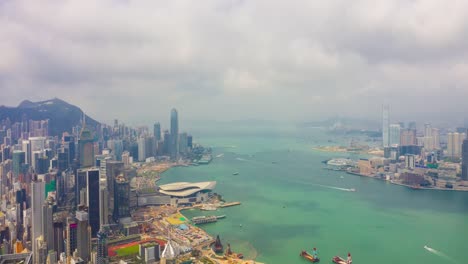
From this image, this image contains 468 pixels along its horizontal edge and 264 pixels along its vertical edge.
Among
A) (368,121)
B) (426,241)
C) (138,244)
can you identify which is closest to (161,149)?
(138,244)

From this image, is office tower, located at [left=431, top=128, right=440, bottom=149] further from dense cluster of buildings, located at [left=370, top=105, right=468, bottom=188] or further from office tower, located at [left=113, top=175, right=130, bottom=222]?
office tower, located at [left=113, top=175, right=130, bottom=222]

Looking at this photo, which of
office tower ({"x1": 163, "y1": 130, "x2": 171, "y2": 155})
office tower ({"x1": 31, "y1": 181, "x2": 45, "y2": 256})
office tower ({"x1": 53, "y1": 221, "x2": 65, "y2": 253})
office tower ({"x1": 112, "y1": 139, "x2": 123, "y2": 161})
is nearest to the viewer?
office tower ({"x1": 53, "y1": 221, "x2": 65, "y2": 253})

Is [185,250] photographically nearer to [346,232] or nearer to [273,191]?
[346,232]

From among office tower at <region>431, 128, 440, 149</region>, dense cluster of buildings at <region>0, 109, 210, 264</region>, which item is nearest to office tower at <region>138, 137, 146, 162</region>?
dense cluster of buildings at <region>0, 109, 210, 264</region>

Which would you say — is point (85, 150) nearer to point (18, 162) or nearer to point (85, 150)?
point (85, 150)

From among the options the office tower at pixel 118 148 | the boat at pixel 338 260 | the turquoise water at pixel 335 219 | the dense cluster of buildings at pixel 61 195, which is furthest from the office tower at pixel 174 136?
the boat at pixel 338 260

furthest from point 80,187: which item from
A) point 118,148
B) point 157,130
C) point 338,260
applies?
point 157,130
